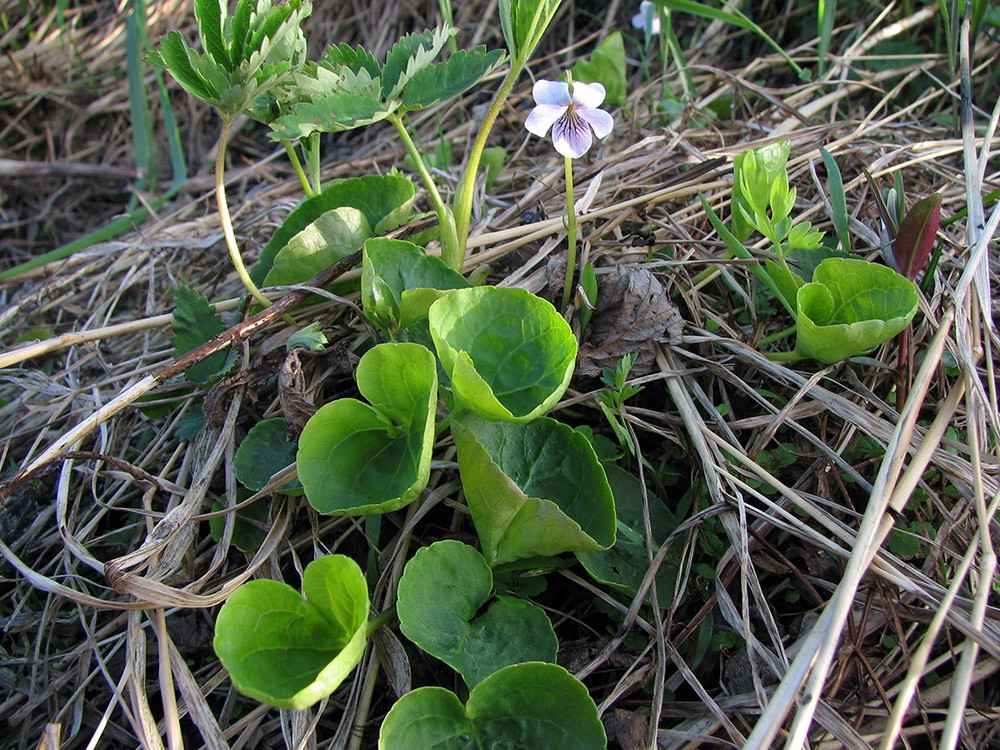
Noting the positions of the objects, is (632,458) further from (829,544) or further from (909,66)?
(909,66)

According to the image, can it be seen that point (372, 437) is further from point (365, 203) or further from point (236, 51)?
point (236, 51)

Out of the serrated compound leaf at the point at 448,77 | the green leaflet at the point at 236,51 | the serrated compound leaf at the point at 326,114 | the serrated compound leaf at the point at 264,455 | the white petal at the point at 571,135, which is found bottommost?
the serrated compound leaf at the point at 264,455

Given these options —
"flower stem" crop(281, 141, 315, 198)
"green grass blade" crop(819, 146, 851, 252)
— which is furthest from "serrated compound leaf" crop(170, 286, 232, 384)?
"green grass blade" crop(819, 146, 851, 252)

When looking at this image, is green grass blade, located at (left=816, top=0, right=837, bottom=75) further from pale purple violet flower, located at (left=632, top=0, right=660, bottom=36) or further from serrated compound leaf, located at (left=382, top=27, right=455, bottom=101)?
serrated compound leaf, located at (left=382, top=27, right=455, bottom=101)

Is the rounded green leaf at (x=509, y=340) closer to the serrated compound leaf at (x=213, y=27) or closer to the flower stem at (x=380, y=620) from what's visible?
the flower stem at (x=380, y=620)

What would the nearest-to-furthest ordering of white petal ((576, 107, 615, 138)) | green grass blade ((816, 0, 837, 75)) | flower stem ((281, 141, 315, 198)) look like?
white petal ((576, 107, 615, 138))
flower stem ((281, 141, 315, 198))
green grass blade ((816, 0, 837, 75))

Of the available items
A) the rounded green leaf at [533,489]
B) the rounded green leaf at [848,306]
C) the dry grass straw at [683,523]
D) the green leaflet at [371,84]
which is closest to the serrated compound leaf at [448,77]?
the green leaflet at [371,84]

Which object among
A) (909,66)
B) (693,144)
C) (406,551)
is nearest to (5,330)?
(406,551)
